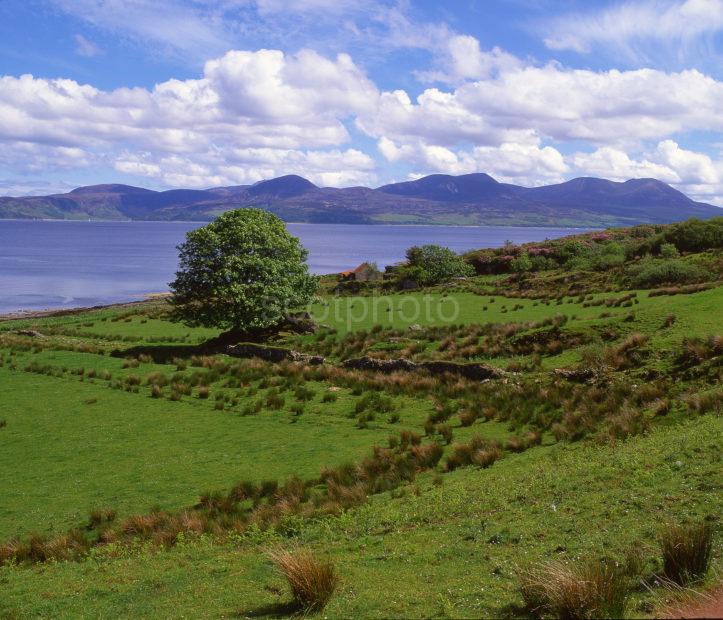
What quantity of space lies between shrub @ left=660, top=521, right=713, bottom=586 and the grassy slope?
417 mm

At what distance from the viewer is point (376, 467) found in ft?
42.9

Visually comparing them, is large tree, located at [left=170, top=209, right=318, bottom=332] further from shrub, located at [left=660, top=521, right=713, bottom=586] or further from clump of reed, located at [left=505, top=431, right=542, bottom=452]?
shrub, located at [left=660, top=521, right=713, bottom=586]

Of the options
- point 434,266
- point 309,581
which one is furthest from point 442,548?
point 434,266

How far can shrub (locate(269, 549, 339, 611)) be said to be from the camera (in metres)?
6.34

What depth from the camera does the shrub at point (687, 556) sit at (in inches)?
226

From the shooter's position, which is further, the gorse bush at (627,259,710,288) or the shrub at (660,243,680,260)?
the shrub at (660,243,680,260)

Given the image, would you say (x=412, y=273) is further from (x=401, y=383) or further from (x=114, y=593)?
(x=114, y=593)

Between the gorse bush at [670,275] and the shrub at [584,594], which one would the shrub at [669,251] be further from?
the shrub at [584,594]

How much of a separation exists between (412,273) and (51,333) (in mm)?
32692

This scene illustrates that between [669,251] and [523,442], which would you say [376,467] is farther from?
[669,251]

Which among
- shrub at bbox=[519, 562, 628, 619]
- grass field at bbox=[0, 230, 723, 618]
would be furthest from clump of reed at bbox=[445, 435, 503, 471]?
shrub at bbox=[519, 562, 628, 619]

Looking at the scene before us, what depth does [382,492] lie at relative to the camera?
38.5 ft

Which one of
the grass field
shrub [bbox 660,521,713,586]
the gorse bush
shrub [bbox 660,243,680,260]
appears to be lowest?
the grass field

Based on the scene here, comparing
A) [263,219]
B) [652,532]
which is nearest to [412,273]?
[263,219]
